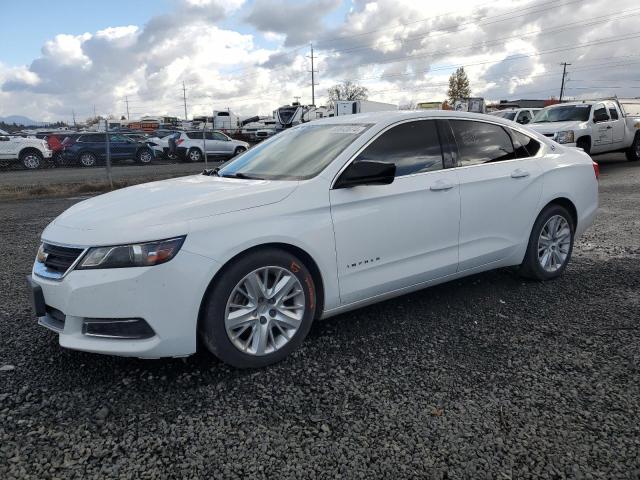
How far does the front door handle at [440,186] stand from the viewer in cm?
389

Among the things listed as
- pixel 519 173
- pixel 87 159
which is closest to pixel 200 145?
pixel 87 159

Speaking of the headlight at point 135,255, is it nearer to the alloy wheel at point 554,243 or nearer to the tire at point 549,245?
the tire at point 549,245

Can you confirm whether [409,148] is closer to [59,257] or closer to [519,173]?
[519,173]

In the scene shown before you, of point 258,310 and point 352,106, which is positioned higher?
point 352,106

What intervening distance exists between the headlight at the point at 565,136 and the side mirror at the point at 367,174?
11.7m

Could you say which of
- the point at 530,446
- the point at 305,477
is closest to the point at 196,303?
the point at 305,477

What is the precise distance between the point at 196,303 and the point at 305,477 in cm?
112

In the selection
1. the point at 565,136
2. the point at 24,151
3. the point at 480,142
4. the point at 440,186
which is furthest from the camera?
the point at 24,151

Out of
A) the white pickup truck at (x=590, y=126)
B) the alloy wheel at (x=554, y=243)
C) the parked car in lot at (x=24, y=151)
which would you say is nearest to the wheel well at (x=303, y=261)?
the alloy wheel at (x=554, y=243)

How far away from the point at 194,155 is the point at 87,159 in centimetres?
465

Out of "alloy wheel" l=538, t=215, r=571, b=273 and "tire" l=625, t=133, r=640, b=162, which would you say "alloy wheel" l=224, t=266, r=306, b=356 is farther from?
"tire" l=625, t=133, r=640, b=162

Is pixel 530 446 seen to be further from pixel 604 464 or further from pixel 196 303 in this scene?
pixel 196 303

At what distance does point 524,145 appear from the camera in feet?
15.4

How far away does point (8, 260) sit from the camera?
6.08m
